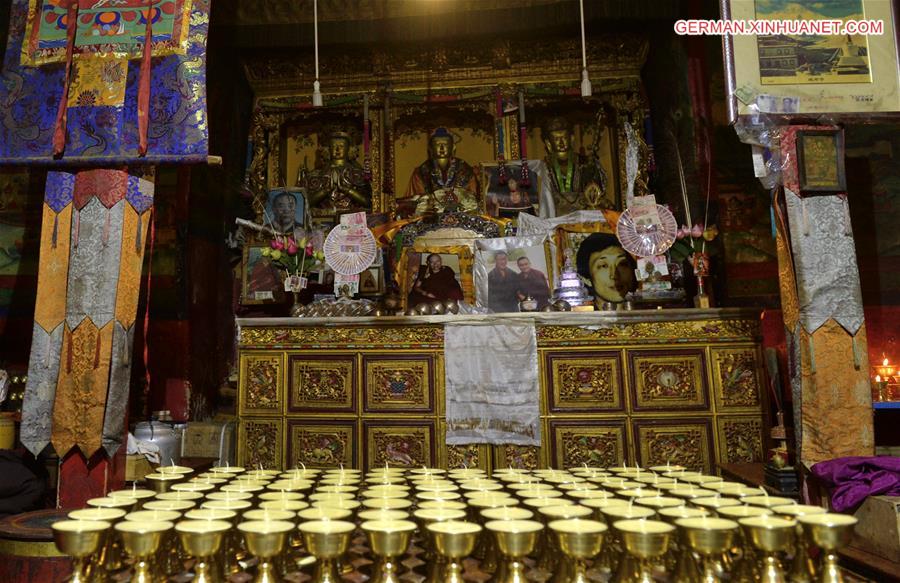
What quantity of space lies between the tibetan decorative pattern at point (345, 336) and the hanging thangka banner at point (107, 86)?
5.21 ft

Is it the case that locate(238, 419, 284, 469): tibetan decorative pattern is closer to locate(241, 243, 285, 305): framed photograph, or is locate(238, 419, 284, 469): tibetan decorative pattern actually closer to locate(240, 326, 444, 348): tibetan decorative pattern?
locate(240, 326, 444, 348): tibetan decorative pattern

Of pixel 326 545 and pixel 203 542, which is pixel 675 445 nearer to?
pixel 326 545

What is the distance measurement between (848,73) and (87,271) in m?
4.17

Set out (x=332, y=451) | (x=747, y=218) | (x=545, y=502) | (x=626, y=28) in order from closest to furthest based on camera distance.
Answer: (x=545, y=502) → (x=332, y=451) → (x=747, y=218) → (x=626, y=28)

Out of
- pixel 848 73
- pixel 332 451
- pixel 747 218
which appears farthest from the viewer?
pixel 747 218

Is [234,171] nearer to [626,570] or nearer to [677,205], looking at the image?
[677,205]

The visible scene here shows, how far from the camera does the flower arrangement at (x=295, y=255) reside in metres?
5.10

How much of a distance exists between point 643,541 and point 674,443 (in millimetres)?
2840

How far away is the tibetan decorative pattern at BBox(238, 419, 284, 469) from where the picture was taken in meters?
4.43

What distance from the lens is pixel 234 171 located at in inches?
240

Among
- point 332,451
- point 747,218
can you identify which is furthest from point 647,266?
point 332,451

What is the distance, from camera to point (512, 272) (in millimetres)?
5148

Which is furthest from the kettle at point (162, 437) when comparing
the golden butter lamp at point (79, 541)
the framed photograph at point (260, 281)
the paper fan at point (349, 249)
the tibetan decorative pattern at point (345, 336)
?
the golden butter lamp at point (79, 541)

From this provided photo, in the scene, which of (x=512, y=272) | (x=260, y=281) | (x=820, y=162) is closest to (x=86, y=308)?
(x=260, y=281)
